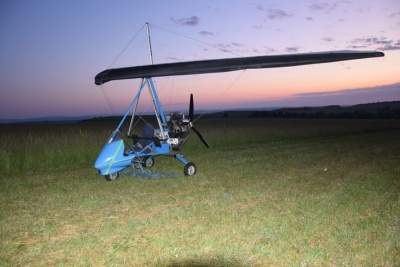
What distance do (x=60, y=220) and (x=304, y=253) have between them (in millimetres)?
4205

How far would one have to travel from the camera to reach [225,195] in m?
6.95

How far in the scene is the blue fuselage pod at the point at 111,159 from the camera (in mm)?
8109

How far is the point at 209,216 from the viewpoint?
18.3ft

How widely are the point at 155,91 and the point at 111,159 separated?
95.7 inches

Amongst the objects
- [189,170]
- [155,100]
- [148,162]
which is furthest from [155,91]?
[148,162]

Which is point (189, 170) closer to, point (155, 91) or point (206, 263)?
point (155, 91)

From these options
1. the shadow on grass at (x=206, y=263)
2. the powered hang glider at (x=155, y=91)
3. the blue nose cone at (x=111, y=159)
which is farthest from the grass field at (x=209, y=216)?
the powered hang glider at (x=155, y=91)

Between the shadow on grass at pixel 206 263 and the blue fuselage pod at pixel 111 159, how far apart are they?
4786 millimetres

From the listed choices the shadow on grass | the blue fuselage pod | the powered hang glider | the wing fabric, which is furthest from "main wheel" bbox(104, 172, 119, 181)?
the shadow on grass

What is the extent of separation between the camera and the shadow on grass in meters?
3.85

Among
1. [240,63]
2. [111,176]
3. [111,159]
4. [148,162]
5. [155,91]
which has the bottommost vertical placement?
[148,162]

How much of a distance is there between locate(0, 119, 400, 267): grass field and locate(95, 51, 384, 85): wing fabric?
2.98 metres

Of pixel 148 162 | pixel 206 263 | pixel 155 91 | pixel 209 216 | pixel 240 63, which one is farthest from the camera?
pixel 148 162

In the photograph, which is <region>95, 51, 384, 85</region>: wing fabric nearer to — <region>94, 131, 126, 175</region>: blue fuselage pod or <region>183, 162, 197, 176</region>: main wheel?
<region>94, 131, 126, 175</region>: blue fuselage pod
